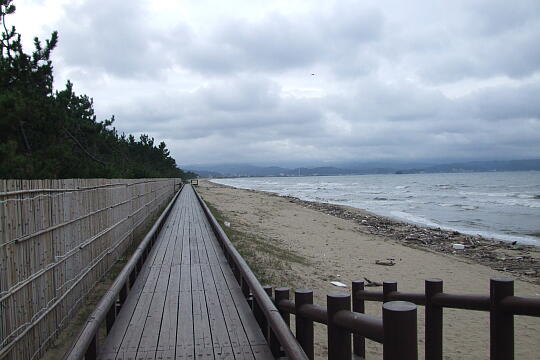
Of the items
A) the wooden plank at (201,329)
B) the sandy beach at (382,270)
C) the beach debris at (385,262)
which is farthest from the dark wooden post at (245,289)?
the beach debris at (385,262)

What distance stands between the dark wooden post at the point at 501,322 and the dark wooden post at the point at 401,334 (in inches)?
48.4

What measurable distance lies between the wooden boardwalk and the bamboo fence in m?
0.70

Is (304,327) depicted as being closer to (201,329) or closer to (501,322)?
(201,329)

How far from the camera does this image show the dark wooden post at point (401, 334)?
2246mm

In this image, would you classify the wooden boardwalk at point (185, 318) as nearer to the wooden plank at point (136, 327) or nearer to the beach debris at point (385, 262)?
the wooden plank at point (136, 327)

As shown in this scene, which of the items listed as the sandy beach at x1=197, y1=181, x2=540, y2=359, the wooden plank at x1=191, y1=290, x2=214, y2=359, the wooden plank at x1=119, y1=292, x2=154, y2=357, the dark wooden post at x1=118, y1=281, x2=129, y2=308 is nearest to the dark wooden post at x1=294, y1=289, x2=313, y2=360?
the wooden plank at x1=191, y1=290, x2=214, y2=359

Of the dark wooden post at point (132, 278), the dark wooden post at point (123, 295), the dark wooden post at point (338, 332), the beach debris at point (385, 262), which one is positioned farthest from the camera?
the beach debris at point (385, 262)

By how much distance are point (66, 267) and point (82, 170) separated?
25.6 ft

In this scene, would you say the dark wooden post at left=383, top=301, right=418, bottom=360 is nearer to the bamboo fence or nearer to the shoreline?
the bamboo fence

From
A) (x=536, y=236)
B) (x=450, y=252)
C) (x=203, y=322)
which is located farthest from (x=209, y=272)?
(x=536, y=236)

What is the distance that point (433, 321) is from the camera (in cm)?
377

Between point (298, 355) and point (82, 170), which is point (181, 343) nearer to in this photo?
point (298, 355)

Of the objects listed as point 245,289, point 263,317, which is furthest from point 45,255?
point 245,289

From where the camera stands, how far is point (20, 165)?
351 inches
